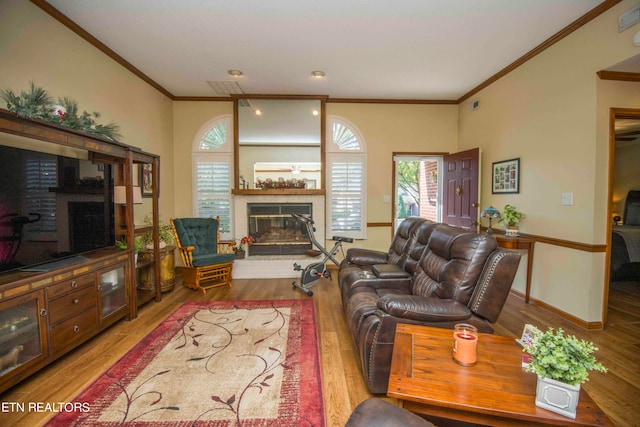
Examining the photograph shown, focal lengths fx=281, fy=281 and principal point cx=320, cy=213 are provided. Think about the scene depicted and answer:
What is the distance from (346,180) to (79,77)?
3731 mm

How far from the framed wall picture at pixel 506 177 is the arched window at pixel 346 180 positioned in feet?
6.50


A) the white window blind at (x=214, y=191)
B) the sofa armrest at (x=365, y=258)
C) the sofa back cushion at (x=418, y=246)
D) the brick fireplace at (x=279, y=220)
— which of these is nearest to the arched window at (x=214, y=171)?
the white window blind at (x=214, y=191)

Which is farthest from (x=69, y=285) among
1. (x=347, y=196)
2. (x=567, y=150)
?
(x=567, y=150)

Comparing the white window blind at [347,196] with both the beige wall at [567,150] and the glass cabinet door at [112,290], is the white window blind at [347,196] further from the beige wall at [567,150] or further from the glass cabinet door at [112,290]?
the glass cabinet door at [112,290]

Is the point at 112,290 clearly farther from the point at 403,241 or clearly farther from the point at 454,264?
the point at 454,264

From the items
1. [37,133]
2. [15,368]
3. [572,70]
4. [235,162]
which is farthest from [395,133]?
[15,368]

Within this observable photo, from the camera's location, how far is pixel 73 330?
2262 millimetres

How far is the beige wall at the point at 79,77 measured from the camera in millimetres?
2279

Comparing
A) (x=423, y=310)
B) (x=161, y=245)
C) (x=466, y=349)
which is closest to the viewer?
(x=466, y=349)

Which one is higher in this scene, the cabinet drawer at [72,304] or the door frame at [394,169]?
the door frame at [394,169]

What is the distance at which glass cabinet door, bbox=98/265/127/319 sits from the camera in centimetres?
263

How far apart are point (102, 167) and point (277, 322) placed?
2351 millimetres

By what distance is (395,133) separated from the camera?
504 cm

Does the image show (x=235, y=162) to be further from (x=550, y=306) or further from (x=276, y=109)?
(x=550, y=306)
